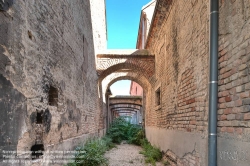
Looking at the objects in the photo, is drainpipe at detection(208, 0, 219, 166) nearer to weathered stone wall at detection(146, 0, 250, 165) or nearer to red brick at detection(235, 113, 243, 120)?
weathered stone wall at detection(146, 0, 250, 165)

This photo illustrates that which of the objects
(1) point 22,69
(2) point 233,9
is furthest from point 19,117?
(2) point 233,9

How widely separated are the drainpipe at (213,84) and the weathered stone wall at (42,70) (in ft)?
8.91

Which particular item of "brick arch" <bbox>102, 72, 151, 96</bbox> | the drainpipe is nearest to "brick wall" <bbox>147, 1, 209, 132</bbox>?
the drainpipe

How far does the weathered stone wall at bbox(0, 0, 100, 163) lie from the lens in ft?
8.42

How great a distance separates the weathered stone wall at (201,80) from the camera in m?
2.37

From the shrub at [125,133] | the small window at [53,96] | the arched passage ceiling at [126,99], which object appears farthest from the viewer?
the arched passage ceiling at [126,99]

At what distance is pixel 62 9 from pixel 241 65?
153 inches

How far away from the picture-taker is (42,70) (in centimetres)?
351

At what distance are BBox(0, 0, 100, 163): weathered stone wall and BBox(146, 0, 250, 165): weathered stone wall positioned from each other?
277 centimetres

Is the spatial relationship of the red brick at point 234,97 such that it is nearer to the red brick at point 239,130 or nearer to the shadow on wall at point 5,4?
the red brick at point 239,130

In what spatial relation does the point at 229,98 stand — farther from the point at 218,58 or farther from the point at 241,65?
the point at 218,58

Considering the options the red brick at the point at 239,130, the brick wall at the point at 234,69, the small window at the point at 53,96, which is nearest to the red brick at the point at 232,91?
the brick wall at the point at 234,69

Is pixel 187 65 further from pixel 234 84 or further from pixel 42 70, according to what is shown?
pixel 42 70

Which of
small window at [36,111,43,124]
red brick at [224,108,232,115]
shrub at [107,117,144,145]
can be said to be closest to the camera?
red brick at [224,108,232,115]
